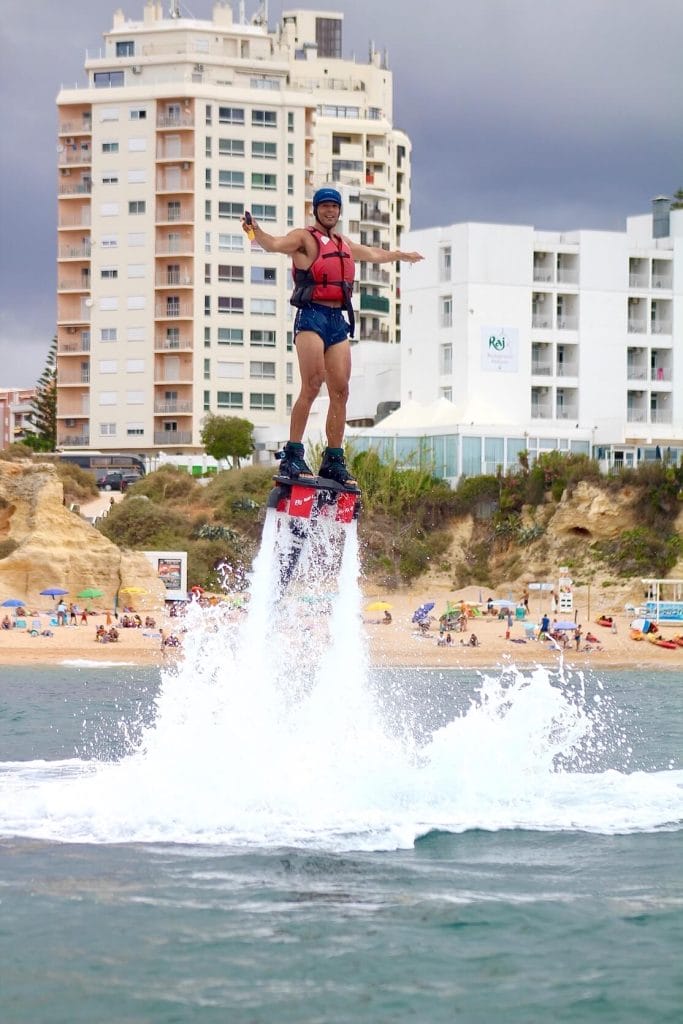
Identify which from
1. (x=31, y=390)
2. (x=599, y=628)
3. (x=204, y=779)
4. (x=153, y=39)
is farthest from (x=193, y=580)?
(x=31, y=390)

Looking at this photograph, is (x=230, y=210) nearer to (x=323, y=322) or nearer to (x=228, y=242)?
(x=228, y=242)

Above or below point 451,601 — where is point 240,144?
above

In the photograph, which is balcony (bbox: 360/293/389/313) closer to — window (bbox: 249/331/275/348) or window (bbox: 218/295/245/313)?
window (bbox: 249/331/275/348)

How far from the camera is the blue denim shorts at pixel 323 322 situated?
21.2 m

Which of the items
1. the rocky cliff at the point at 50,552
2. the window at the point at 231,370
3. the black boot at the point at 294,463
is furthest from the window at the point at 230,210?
the black boot at the point at 294,463

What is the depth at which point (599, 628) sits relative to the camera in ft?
213

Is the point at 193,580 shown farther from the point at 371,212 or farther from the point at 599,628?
the point at 371,212

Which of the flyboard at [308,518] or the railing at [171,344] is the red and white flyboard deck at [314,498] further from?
the railing at [171,344]

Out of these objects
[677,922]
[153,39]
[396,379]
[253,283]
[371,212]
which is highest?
[153,39]

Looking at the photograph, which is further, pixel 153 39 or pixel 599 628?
pixel 153 39

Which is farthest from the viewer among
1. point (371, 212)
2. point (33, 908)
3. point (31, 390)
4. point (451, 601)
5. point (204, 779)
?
point (31, 390)

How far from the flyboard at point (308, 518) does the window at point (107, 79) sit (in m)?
95.3

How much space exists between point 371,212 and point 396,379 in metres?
31.2

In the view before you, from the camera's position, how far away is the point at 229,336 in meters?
113
